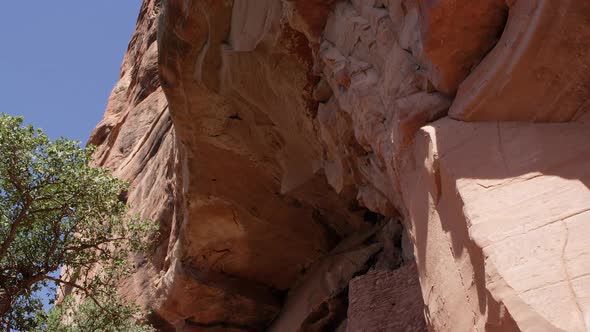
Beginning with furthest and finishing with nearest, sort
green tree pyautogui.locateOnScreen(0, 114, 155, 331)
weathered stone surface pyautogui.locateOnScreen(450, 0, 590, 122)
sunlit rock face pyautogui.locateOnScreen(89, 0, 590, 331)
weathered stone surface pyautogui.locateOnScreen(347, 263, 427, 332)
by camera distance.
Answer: green tree pyautogui.locateOnScreen(0, 114, 155, 331) → weathered stone surface pyautogui.locateOnScreen(347, 263, 427, 332) → weathered stone surface pyautogui.locateOnScreen(450, 0, 590, 122) → sunlit rock face pyautogui.locateOnScreen(89, 0, 590, 331)

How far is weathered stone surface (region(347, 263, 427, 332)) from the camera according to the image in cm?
724

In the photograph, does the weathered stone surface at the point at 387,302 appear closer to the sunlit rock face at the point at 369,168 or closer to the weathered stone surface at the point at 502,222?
the sunlit rock face at the point at 369,168

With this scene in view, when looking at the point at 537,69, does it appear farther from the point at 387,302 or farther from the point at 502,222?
the point at 387,302

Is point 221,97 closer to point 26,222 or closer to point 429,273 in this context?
point 26,222

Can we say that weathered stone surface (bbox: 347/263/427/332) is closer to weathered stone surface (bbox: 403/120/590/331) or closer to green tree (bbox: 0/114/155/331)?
weathered stone surface (bbox: 403/120/590/331)

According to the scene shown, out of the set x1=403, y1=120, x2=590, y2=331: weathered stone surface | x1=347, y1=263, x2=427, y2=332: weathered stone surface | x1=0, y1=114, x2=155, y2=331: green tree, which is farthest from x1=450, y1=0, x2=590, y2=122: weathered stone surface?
x1=0, y1=114, x2=155, y2=331: green tree

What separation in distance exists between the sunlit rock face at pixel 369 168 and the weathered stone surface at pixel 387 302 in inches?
0.7

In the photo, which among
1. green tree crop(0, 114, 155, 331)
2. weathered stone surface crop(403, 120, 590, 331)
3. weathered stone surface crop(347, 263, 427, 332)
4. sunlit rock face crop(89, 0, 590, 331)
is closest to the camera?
weathered stone surface crop(403, 120, 590, 331)

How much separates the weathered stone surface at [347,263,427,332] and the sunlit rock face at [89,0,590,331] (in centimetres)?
2

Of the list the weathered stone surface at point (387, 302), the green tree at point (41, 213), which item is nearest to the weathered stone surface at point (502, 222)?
the weathered stone surface at point (387, 302)

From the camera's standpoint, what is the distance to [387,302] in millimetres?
7574

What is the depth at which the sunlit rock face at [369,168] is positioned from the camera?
4414 millimetres

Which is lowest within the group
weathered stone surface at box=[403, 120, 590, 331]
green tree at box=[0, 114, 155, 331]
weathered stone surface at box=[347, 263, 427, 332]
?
weathered stone surface at box=[403, 120, 590, 331]

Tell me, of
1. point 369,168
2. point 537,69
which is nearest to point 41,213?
point 369,168
